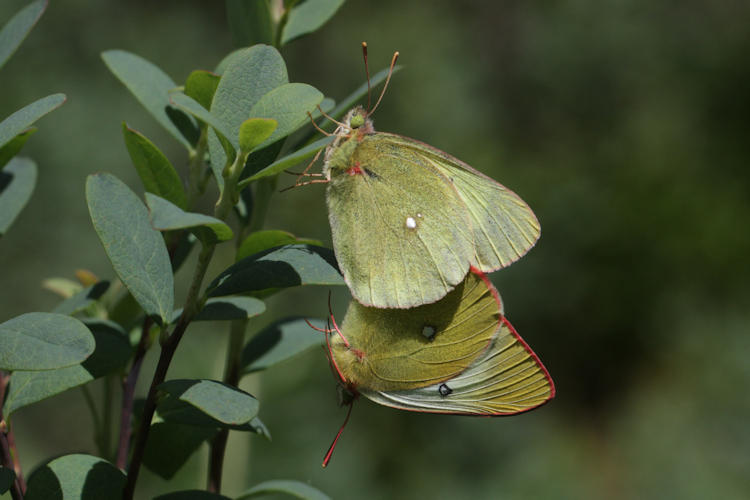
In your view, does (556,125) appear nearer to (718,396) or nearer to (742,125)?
(742,125)

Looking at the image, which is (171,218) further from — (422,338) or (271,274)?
(422,338)

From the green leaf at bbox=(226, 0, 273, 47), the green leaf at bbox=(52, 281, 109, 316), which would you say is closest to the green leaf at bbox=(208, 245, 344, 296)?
the green leaf at bbox=(52, 281, 109, 316)

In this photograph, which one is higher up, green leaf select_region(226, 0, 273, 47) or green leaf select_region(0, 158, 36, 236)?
green leaf select_region(226, 0, 273, 47)

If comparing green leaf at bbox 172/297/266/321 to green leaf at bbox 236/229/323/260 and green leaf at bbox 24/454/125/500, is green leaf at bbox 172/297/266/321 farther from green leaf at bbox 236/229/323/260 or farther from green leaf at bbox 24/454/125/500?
green leaf at bbox 24/454/125/500

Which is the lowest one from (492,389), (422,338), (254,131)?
(492,389)

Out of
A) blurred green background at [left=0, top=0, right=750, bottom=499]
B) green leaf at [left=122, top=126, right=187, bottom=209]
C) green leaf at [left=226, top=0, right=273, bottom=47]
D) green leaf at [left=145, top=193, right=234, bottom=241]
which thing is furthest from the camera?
blurred green background at [left=0, top=0, right=750, bottom=499]

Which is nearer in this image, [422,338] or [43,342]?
[43,342]

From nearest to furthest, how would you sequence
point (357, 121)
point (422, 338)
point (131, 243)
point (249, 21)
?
point (131, 243), point (249, 21), point (422, 338), point (357, 121)

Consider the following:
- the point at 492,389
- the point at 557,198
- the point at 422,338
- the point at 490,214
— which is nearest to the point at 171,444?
the point at 422,338
